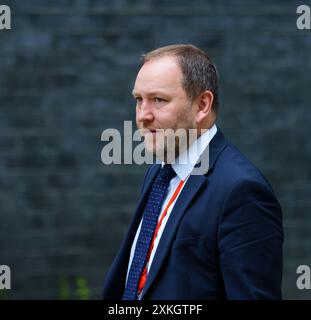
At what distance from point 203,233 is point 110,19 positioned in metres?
3.90

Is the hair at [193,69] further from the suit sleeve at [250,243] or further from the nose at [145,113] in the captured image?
the suit sleeve at [250,243]

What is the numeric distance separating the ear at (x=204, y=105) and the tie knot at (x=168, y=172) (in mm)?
234

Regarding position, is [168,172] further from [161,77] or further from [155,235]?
[161,77]

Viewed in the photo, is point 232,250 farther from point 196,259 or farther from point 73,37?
point 73,37

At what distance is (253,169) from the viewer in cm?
270

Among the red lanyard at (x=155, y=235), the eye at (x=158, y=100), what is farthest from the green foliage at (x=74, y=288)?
the eye at (x=158, y=100)

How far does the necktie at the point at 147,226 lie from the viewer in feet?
9.36

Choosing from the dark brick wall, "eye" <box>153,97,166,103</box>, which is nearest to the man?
"eye" <box>153,97,166,103</box>

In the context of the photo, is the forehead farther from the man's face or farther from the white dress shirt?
the white dress shirt

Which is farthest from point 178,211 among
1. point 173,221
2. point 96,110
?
point 96,110

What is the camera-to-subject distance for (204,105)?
286cm

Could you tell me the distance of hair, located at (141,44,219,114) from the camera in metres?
2.81

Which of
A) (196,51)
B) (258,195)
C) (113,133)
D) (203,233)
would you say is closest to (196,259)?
(203,233)

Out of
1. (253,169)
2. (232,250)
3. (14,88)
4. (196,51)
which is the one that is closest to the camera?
(232,250)
